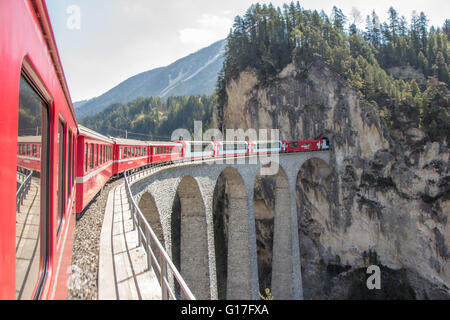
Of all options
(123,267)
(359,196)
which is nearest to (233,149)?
(123,267)

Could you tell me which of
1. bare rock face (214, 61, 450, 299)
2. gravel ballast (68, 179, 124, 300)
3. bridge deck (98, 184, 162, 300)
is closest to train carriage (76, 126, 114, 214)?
gravel ballast (68, 179, 124, 300)

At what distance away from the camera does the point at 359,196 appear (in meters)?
23.2

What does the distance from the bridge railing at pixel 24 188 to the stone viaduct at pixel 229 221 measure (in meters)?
6.92

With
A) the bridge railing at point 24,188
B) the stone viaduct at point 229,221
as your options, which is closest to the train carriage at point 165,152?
the stone viaduct at point 229,221

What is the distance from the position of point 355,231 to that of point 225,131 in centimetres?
1827

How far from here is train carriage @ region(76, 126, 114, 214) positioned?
17.9 ft

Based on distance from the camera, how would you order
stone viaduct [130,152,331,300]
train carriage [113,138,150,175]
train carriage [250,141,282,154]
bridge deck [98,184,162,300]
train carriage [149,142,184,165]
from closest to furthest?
bridge deck [98,184,162,300] < train carriage [113,138,150,175] < stone viaduct [130,152,331,300] < train carriage [149,142,184,165] < train carriage [250,141,282,154]

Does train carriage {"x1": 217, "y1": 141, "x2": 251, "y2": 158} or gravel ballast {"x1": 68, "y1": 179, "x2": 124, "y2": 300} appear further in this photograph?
train carriage {"x1": 217, "y1": 141, "x2": 251, "y2": 158}

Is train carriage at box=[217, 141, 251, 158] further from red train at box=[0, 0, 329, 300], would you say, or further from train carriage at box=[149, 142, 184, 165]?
red train at box=[0, 0, 329, 300]

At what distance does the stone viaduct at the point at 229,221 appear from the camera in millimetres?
10820

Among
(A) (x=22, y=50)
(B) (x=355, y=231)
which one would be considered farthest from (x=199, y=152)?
(B) (x=355, y=231)

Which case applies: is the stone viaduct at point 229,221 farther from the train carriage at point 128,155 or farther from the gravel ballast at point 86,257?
the gravel ballast at point 86,257

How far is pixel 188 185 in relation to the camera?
13359 millimetres

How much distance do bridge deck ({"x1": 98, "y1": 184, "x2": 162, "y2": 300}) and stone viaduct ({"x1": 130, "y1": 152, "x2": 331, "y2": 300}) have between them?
365 cm
